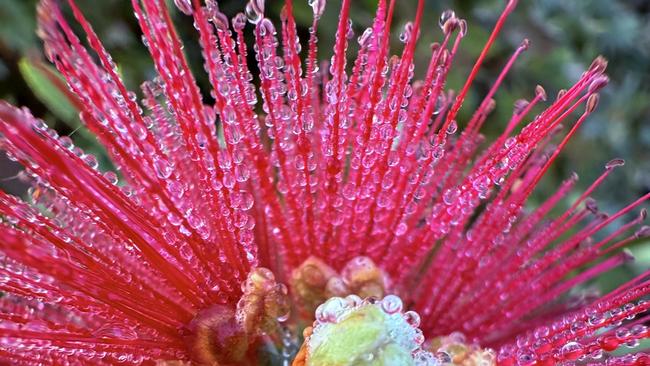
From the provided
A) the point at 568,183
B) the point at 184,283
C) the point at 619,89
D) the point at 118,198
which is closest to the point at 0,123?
the point at 118,198

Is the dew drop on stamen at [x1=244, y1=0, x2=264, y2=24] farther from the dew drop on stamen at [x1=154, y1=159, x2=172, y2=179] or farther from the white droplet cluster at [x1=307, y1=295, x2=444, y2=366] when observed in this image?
the white droplet cluster at [x1=307, y1=295, x2=444, y2=366]

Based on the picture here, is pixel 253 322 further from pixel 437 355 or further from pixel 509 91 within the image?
pixel 509 91

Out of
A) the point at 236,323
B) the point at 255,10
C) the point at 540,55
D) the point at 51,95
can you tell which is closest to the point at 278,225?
→ the point at 236,323

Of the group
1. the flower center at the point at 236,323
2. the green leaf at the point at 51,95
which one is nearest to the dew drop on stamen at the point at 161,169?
A: the flower center at the point at 236,323

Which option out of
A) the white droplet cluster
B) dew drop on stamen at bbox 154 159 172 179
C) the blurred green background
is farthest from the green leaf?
the white droplet cluster

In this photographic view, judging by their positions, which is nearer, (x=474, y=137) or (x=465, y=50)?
(x=474, y=137)
